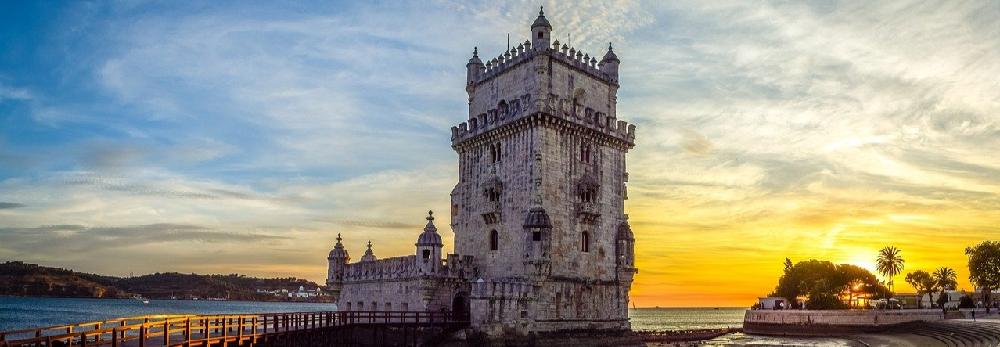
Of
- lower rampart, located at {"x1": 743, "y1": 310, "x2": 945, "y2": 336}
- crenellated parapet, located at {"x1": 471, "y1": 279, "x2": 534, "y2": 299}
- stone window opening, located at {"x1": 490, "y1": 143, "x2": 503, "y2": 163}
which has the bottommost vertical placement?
lower rampart, located at {"x1": 743, "y1": 310, "x2": 945, "y2": 336}

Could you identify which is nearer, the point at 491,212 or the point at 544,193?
the point at 544,193

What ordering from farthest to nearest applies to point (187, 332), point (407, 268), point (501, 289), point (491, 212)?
point (407, 268) < point (491, 212) < point (501, 289) < point (187, 332)

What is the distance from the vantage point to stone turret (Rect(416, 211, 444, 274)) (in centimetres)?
5112

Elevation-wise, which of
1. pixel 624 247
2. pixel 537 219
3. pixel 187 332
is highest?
pixel 537 219

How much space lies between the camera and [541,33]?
52.5 m

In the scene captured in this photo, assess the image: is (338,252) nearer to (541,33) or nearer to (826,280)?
(541,33)

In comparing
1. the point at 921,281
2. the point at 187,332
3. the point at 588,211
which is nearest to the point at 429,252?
the point at 588,211

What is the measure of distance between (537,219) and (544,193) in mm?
2152

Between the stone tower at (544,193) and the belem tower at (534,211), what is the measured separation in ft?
0.25

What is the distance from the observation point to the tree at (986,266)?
291 ft

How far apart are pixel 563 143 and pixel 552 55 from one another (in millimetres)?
5960

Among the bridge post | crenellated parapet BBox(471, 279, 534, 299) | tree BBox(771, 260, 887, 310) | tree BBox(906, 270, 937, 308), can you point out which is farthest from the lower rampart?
the bridge post

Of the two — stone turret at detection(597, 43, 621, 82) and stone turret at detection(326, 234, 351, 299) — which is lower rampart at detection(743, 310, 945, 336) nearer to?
stone turret at detection(597, 43, 621, 82)

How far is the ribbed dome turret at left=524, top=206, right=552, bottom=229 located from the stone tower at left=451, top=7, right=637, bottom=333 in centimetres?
9
